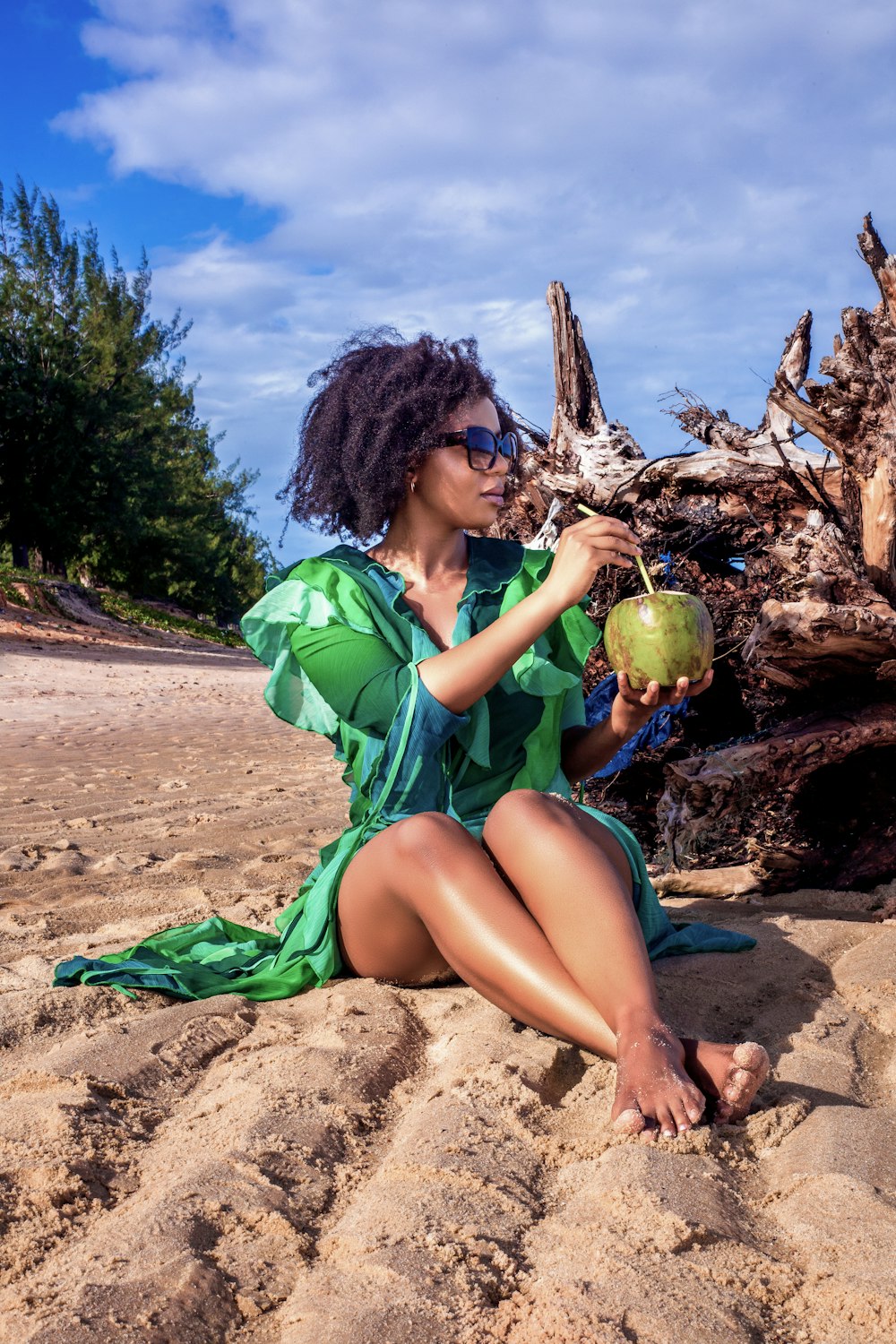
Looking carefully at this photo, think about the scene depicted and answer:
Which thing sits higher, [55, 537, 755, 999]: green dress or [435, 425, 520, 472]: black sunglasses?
[435, 425, 520, 472]: black sunglasses

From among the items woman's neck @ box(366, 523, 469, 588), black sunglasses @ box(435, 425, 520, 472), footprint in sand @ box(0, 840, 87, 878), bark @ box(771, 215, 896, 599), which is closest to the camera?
black sunglasses @ box(435, 425, 520, 472)

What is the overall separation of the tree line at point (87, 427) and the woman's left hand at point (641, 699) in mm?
21546

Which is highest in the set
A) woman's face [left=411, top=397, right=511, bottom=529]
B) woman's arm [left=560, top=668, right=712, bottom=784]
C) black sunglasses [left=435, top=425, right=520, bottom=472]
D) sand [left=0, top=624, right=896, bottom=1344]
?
black sunglasses [left=435, top=425, right=520, bottom=472]

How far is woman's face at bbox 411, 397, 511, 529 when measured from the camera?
3.09m

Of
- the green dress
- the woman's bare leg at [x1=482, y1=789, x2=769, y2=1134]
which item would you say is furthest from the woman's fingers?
the woman's bare leg at [x1=482, y1=789, x2=769, y2=1134]

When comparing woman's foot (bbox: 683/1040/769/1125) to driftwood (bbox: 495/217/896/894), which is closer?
woman's foot (bbox: 683/1040/769/1125)

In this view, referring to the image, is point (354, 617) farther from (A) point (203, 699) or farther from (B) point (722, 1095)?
(A) point (203, 699)

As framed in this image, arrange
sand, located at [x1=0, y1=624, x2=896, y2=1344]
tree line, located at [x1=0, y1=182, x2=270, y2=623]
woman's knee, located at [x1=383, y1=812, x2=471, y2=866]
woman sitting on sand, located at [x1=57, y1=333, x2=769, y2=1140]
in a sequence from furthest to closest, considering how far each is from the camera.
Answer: tree line, located at [x1=0, y1=182, x2=270, y2=623] < woman's knee, located at [x1=383, y1=812, x2=471, y2=866] < woman sitting on sand, located at [x1=57, y1=333, x2=769, y2=1140] < sand, located at [x1=0, y1=624, x2=896, y2=1344]

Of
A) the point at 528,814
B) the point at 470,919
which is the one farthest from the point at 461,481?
the point at 470,919

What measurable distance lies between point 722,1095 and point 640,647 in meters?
1.14

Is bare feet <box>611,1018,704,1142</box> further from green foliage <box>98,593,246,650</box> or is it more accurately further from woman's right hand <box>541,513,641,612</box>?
green foliage <box>98,593,246,650</box>

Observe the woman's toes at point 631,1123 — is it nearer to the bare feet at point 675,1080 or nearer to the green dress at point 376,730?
the bare feet at point 675,1080

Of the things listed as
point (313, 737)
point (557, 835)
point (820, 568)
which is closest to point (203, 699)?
point (313, 737)

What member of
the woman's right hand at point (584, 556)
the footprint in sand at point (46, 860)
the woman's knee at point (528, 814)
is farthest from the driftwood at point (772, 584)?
the footprint in sand at point (46, 860)
